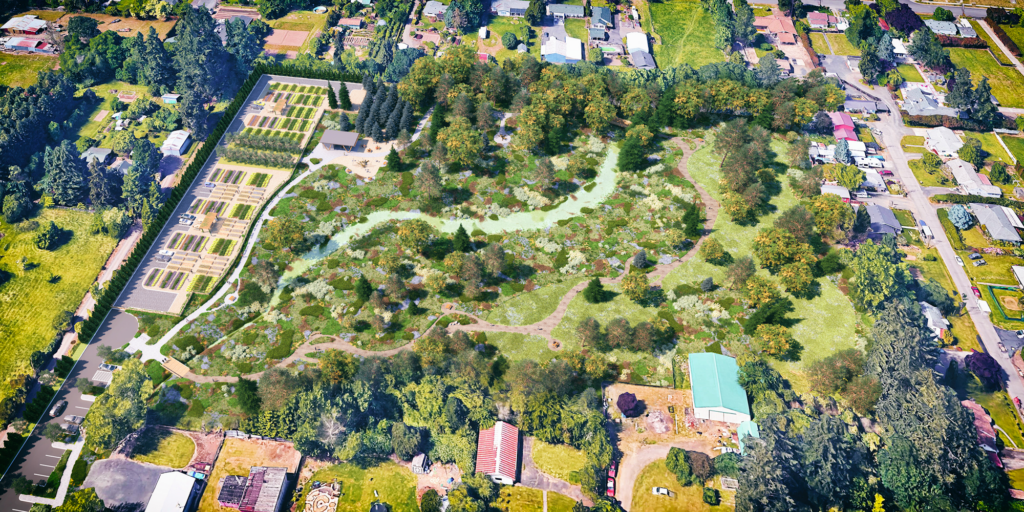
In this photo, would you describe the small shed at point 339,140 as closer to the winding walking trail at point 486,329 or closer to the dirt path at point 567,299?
the winding walking trail at point 486,329

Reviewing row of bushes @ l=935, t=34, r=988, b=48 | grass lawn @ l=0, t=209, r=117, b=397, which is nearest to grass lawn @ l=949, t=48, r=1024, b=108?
row of bushes @ l=935, t=34, r=988, b=48

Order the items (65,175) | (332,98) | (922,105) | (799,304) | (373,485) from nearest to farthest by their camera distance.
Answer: (373,485)
(799,304)
(65,175)
(332,98)
(922,105)

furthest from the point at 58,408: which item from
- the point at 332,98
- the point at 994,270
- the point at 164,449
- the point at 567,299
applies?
the point at 994,270

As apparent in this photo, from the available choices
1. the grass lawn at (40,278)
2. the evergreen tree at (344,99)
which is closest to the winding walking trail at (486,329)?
the grass lawn at (40,278)

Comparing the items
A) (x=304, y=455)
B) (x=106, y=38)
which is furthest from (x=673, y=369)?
(x=106, y=38)

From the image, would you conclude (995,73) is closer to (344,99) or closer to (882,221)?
(882,221)

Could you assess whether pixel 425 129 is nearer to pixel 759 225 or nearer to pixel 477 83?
pixel 477 83
